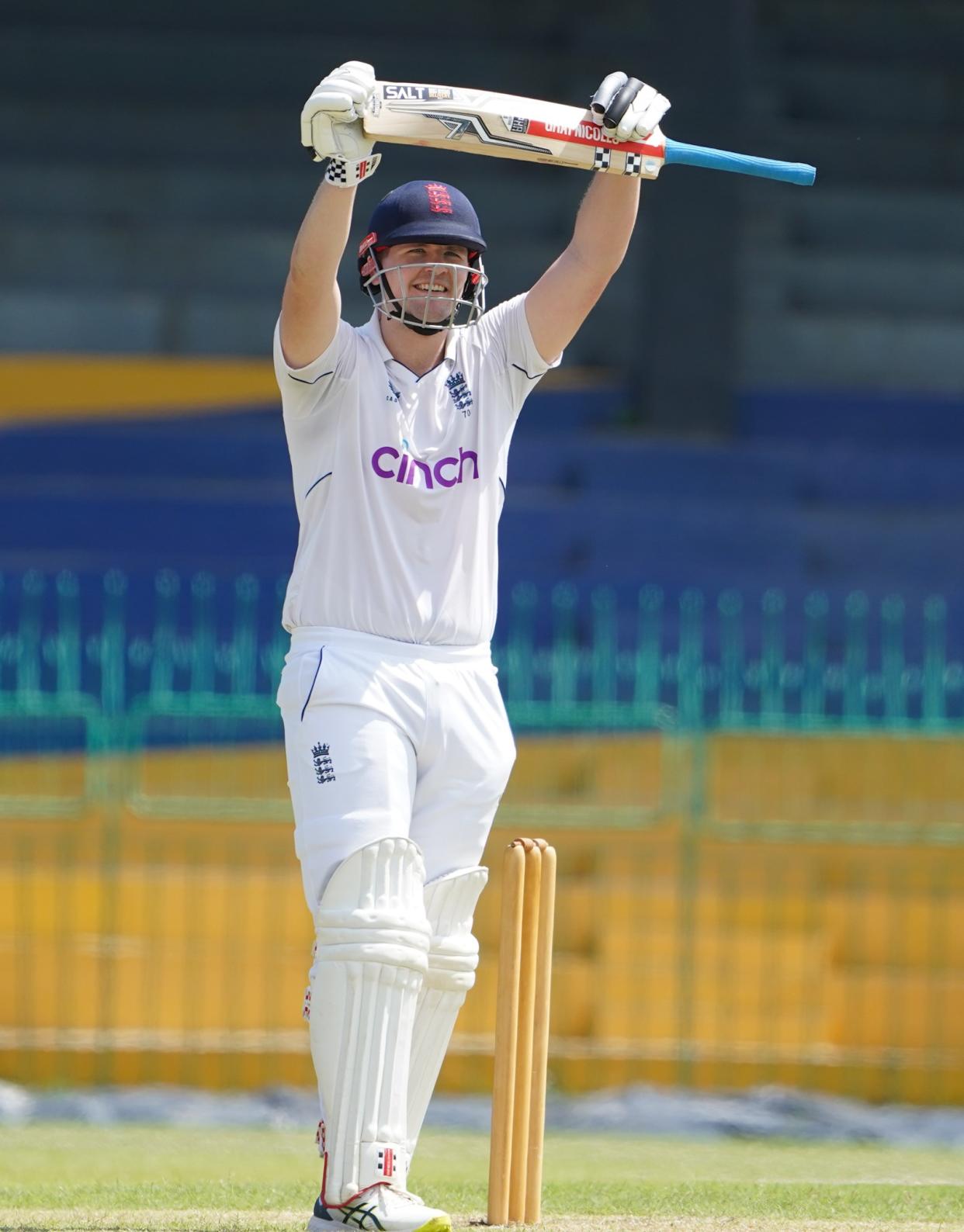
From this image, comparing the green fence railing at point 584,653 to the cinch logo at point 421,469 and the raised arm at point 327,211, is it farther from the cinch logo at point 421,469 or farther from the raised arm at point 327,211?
the raised arm at point 327,211

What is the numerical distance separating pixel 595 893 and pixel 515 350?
3965 mm

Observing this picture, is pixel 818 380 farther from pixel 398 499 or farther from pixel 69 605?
pixel 398 499

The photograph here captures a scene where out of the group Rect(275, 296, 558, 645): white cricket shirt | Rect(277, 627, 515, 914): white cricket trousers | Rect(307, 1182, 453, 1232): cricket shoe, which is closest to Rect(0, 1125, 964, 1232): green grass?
Rect(307, 1182, 453, 1232): cricket shoe

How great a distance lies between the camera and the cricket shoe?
10.5 feet

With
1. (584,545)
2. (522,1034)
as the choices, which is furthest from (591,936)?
(522,1034)

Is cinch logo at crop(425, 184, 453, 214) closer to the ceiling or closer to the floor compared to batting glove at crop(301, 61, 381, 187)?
closer to the floor

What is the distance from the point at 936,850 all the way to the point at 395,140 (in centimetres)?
473

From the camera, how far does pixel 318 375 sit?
11.5 ft

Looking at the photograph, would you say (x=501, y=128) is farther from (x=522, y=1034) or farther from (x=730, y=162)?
(x=522, y=1034)

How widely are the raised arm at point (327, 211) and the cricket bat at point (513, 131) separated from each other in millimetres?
43

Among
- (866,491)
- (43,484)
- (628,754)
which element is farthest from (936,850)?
(43,484)

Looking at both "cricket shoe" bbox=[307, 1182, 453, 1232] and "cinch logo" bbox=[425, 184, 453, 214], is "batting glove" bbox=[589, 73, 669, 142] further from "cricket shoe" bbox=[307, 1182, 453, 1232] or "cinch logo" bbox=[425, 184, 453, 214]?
"cricket shoe" bbox=[307, 1182, 453, 1232]

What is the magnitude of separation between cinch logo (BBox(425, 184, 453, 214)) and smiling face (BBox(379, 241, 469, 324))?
62 mm

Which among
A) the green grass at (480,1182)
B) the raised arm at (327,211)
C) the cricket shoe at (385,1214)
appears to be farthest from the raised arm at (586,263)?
the green grass at (480,1182)
